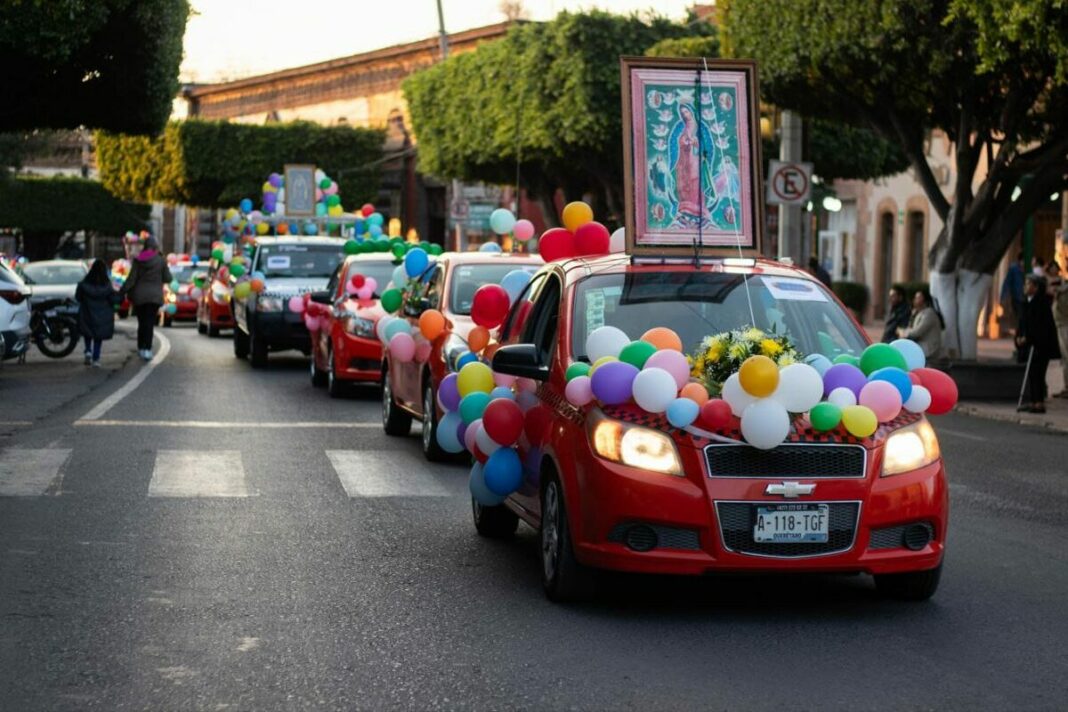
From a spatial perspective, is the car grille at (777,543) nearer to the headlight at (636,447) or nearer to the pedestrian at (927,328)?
the headlight at (636,447)

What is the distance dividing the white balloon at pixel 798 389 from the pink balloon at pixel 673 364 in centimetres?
→ 45

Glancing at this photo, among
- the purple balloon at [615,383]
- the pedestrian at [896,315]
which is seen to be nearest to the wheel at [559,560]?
the purple balloon at [615,383]

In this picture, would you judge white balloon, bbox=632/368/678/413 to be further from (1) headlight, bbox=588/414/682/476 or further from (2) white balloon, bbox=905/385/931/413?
(2) white balloon, bbox=905/385/931/413

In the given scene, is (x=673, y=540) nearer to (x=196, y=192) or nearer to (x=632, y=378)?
(x=632, y=378)

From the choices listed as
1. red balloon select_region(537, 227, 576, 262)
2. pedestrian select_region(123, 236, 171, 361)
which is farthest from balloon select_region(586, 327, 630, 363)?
pedestrian select_region(123, 236, 171, 361)

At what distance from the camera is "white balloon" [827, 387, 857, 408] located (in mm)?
8312

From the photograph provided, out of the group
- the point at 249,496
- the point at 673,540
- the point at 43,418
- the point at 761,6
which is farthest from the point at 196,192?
the point at 673,540

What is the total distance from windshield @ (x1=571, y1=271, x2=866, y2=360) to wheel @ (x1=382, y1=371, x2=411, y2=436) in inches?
288

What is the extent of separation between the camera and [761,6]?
26375 millimetres

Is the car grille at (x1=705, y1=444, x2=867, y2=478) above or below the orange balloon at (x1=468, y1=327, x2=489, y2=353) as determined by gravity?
below

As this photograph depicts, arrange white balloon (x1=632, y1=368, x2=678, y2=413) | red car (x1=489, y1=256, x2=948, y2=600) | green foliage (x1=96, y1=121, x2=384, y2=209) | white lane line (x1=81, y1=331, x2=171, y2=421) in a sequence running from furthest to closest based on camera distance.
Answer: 1. green foliage (x1=96, y1=121, x2=384, y2=209)
2. white lane line (x1=81, y1=331, x2=171, y2=421)
3. white balloon (x1=632, y1=368, x2=678, y2=413)
4. red car (x1=489, y1=256, x2=948, y2=600)

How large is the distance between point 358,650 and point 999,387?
61.0ft

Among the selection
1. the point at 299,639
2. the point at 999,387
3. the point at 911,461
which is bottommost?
the point at 999,387

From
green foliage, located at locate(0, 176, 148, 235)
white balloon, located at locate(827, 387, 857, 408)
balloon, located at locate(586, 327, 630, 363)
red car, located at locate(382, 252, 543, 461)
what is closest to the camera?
white balloon, located at locate(827, 387, 857, 408)
